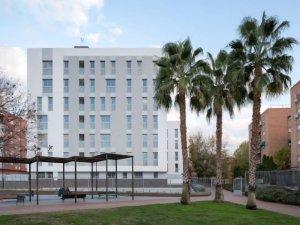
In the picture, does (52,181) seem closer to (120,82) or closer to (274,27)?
(120,82)

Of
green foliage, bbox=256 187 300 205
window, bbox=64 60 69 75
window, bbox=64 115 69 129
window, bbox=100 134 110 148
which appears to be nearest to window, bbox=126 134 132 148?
window, bbox=100 134 110 148

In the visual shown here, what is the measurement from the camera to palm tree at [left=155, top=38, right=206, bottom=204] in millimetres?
36719

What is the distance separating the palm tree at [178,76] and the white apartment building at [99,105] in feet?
138

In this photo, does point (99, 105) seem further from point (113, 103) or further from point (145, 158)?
point (145, 158)

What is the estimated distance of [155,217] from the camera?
25.8 metres

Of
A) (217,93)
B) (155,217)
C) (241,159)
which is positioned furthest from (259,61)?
(241,159)

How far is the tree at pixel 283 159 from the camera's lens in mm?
90812

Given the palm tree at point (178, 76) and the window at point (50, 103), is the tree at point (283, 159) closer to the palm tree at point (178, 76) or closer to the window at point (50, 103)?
the window at point (50, 103)

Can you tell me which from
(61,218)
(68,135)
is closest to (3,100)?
(61,218)

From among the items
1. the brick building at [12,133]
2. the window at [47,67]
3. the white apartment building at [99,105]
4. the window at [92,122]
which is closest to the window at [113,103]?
the white apartment building at [99,105]

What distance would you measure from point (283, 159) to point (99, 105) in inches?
A: 1313

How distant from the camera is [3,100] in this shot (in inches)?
1409

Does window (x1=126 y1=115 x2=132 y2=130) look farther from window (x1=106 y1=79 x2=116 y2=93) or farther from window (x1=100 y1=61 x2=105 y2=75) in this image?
window (x1=100 y1=61 x2=105 y2=75)

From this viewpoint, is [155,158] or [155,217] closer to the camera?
[155,217]
